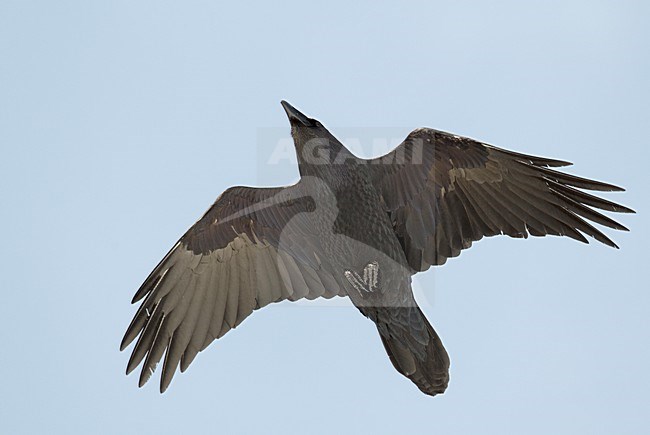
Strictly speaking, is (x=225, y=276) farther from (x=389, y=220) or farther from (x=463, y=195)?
(x=463, y=195)

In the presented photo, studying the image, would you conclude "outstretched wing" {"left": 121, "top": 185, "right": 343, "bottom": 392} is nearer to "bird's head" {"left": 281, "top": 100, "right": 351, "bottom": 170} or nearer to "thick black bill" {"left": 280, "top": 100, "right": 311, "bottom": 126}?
"bird's head" {"left": 281, "top": 100, "right": 351, "bottom": 170}

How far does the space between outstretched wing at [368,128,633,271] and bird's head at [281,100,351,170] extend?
41 cm

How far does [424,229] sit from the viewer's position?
30.6 feet

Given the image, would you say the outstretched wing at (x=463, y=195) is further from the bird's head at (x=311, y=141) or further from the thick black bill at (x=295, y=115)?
the thick black bill at (x=295, y=115)

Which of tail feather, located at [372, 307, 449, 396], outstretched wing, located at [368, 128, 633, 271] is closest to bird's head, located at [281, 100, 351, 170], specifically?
outstretched wing, located at [368, 128, 633, 271]

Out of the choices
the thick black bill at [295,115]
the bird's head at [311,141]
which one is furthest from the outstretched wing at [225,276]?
the thick black bill at [295,115]

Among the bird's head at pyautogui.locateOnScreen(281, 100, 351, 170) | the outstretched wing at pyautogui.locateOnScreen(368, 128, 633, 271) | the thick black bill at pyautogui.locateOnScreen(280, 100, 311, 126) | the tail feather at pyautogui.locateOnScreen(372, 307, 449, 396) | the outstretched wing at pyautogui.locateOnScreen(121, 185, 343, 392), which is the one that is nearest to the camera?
the outstretched wing at pyautogui.locateOnScreen(368, 128, 633, 271)

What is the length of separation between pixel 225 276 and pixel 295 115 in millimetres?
1934

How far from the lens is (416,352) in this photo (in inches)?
361

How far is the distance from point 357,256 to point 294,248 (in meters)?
1.05

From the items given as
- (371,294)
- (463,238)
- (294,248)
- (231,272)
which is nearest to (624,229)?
(463,238)

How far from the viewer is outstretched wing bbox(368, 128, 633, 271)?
29.4 feet

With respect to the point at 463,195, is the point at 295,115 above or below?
above

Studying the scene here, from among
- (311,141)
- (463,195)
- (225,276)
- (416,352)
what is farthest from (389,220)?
(225,276)
